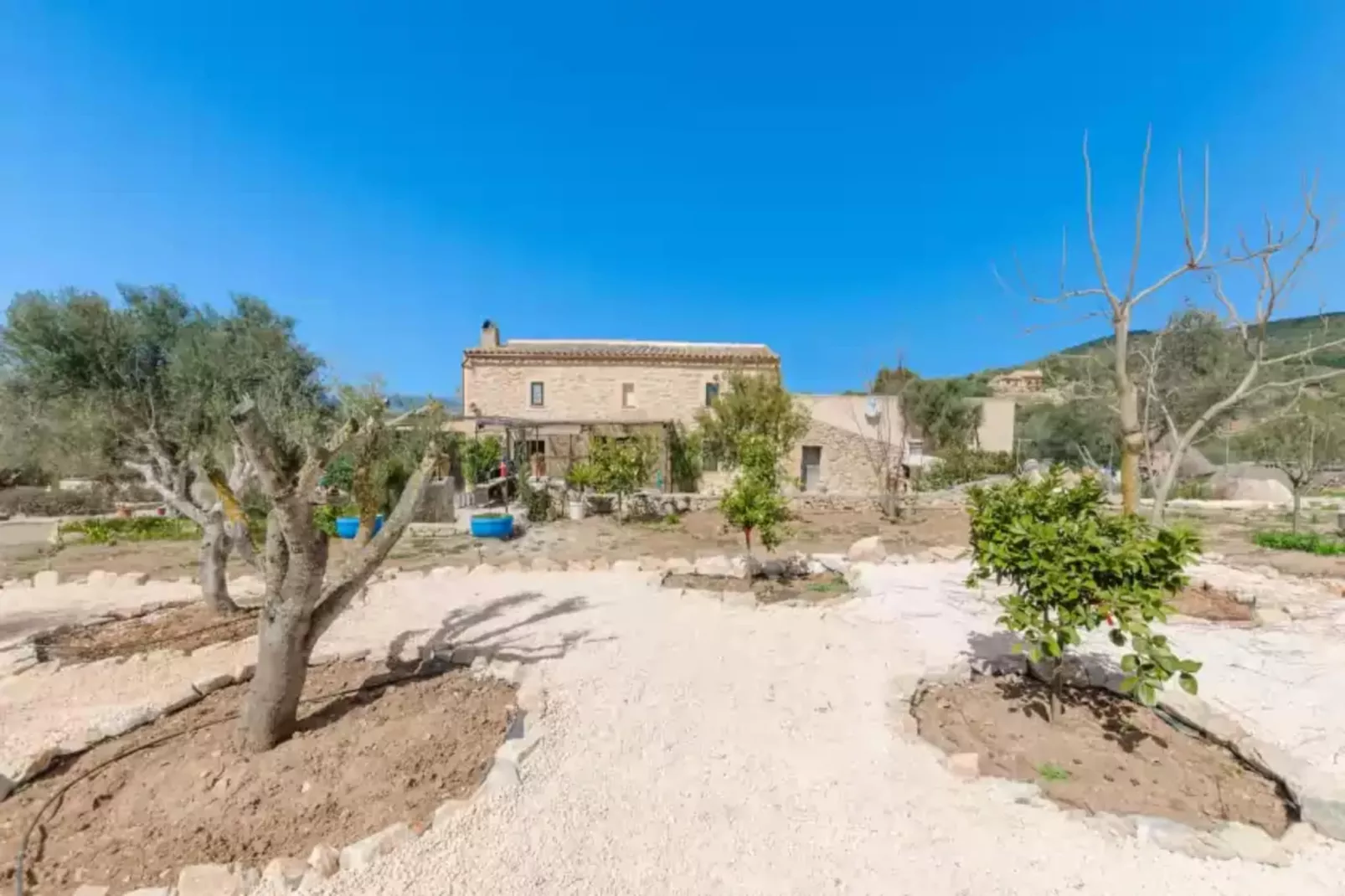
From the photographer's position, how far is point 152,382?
6.91 metres

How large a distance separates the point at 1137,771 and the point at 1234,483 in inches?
855

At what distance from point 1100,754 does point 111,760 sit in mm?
6070

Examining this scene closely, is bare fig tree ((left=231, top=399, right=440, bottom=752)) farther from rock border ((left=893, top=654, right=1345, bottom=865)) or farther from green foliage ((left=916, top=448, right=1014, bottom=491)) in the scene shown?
green foliage ((left=916, top=448, right=1014, bottom=491))

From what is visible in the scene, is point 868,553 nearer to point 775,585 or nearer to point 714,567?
point 775,585

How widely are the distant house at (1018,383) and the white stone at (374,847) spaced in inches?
2079

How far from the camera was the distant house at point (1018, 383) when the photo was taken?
161 ft

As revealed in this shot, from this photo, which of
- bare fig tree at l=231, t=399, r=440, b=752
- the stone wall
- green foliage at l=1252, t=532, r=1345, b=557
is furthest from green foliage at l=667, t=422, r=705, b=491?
bare fig tree at l=231, t=399, r=440, b=752

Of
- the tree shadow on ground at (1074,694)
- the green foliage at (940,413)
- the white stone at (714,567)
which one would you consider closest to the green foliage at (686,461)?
the green foliage at (940,413)

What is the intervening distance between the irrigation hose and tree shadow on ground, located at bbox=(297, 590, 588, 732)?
0.8 inches

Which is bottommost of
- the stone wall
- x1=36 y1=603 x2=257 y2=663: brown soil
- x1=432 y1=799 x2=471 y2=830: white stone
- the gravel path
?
the gravel path

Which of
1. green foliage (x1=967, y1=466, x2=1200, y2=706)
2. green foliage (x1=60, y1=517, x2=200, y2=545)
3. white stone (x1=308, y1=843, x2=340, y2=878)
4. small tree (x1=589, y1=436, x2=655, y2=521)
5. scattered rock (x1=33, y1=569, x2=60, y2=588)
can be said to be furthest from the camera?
small tree (x1=589, y1=436, x2=655, y2=521)

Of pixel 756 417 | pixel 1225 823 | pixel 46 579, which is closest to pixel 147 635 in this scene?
pixel 46 579

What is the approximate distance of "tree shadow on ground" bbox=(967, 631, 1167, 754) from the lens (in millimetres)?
3895

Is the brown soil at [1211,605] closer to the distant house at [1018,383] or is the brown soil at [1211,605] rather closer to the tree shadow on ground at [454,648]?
the tree shadow on ground at [454,648]
